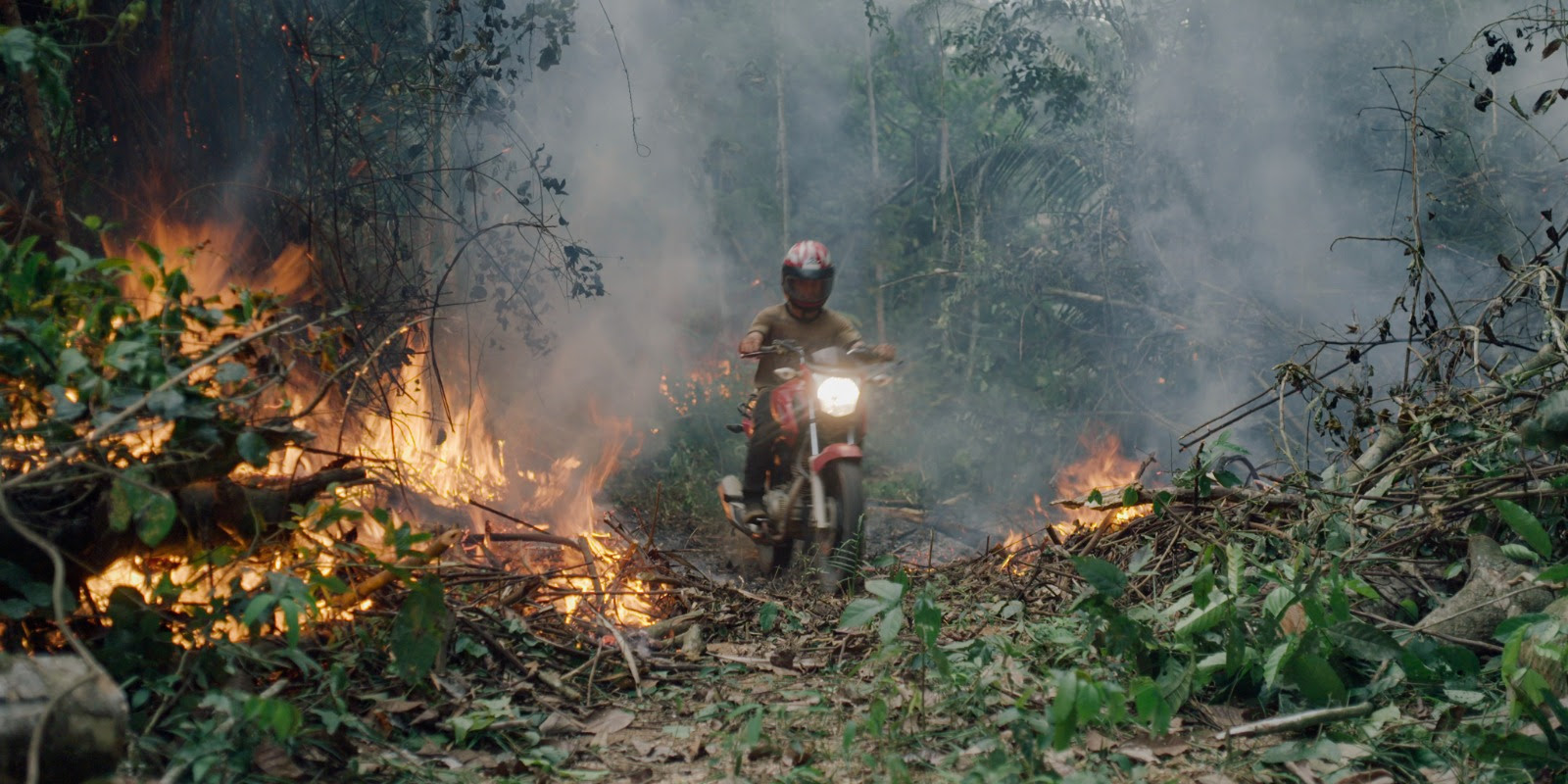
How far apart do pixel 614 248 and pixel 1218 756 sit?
11827 millimetres

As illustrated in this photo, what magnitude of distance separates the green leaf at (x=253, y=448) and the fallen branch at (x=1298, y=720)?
2.94 meters

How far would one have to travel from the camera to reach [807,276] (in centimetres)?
668

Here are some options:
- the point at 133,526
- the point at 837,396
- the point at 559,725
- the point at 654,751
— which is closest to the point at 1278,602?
the point at 654,751

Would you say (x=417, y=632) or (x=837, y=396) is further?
(x=837, y=396)

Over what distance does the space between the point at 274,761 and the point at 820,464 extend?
357 centimetres

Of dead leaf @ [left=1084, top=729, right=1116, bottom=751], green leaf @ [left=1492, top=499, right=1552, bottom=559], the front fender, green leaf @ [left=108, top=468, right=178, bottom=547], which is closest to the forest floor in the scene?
dead leaf @ [left=1084, top=729, right=1116, bottom=751]

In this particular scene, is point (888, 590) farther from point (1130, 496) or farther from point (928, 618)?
point (1130, 496)

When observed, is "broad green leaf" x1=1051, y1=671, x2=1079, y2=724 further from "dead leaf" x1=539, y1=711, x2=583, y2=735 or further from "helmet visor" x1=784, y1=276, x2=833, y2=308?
"helmet visor" x1=784, y1=276, x2=833, y2=308

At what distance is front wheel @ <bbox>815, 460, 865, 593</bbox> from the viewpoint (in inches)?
222

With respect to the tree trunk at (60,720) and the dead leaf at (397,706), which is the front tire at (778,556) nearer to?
the dead leaf at (397,706)

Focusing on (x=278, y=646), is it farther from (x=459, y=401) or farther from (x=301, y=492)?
(x=459, y=401)

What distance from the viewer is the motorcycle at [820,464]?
5762 mm

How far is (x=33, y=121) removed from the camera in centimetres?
442

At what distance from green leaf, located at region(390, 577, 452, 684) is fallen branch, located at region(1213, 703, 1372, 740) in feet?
7.97
